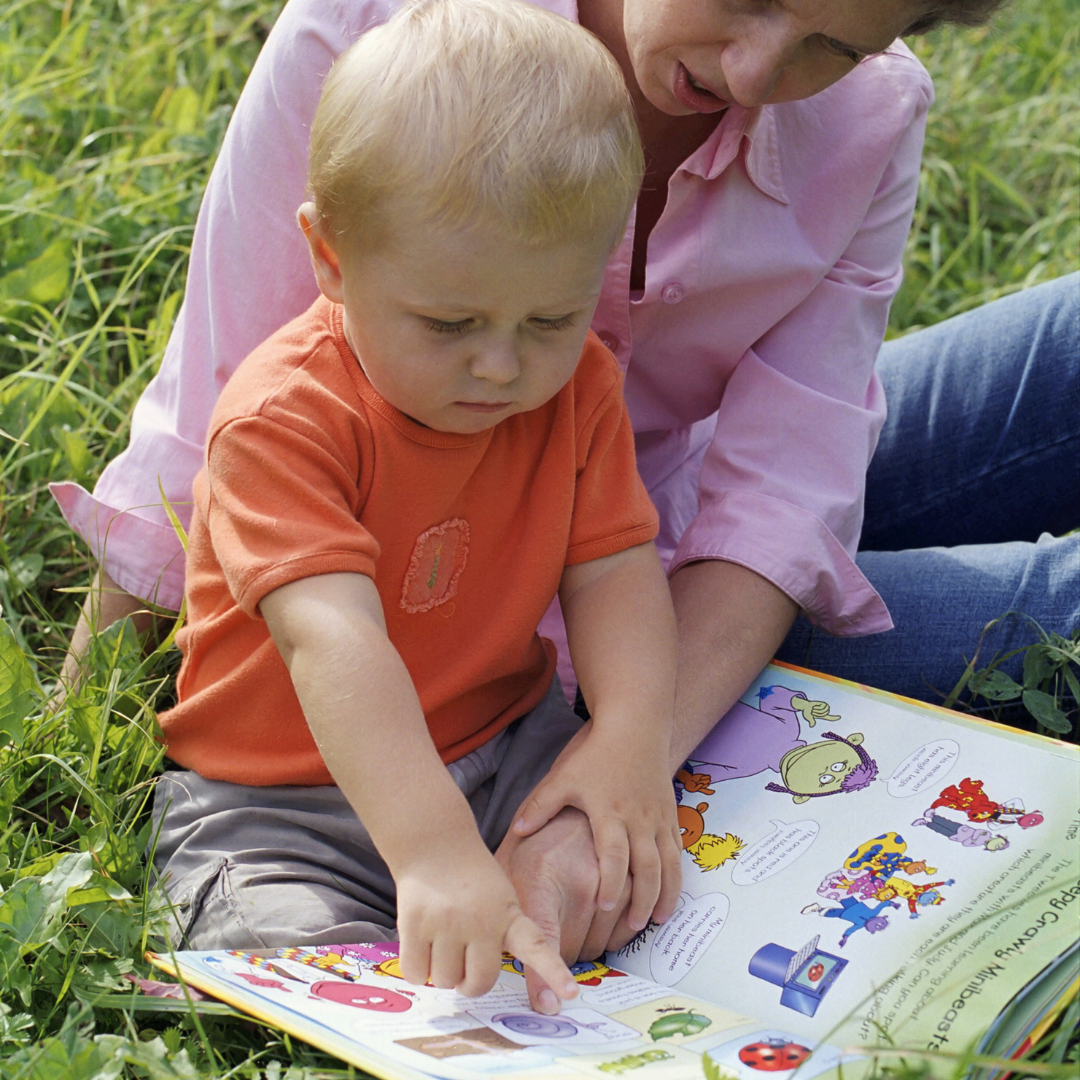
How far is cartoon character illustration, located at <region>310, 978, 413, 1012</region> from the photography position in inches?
40.0

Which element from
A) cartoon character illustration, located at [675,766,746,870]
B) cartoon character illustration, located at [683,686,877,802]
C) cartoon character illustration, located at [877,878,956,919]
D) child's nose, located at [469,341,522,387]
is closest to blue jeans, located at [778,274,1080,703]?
cartoon character illustration, located at [683,686,877,802]

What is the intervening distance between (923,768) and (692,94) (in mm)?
707

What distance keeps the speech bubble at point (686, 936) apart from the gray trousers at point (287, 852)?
0.69ft

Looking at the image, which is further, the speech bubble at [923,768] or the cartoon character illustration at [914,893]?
the speech bubble at [923,768]

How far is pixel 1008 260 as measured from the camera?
111 inches

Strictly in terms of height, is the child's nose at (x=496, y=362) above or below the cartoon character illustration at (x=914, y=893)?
above

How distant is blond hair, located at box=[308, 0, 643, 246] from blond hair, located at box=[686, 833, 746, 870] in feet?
1.95

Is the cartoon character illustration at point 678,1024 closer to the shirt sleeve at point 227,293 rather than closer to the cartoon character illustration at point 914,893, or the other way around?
the cartoon character illustration at point 914,893

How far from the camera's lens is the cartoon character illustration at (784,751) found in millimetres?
1293

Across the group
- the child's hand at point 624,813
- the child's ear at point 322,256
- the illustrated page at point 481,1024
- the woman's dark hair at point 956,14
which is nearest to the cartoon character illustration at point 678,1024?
the illustrated page at point 481,1024

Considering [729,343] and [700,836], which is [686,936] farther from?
[729,343]

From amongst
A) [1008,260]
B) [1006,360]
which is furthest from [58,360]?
[1008,260]

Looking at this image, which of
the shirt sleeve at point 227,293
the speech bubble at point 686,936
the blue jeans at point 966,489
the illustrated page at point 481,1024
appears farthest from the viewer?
the blue jeans at point 966,489

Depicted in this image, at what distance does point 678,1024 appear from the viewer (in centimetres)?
105
